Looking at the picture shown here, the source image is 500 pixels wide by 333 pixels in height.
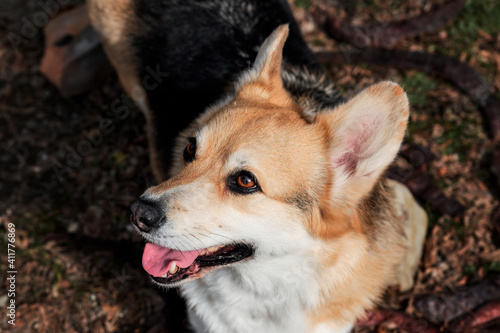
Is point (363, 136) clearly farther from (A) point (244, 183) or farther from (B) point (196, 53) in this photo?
(B) point (196, 53)

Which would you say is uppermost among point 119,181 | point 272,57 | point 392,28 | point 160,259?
point 272,57

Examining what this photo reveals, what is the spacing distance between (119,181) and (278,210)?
2933 mm

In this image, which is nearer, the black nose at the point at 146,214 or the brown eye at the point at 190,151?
the black nose at the point at 146,214

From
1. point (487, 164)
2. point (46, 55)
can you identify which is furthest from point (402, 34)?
point (46, 55)

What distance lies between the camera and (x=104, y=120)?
5.42m

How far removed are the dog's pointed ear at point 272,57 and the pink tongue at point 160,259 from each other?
4.25 feet

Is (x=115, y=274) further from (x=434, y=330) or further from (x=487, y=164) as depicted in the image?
(x=487, y=164)

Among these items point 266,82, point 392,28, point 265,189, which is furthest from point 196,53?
point 392,28

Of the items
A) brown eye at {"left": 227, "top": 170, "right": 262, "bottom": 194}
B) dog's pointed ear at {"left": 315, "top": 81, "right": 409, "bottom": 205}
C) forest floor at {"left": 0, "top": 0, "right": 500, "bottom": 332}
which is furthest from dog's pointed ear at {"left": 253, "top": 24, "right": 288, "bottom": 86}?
forest floor at {"left": 0, "top": 0, "right": 500, "bottom": 332}

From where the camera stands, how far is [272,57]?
2953 mm

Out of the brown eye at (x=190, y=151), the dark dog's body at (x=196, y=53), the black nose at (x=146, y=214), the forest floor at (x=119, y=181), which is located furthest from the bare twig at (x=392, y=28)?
the black nose at (x=146, y=214)

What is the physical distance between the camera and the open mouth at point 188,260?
2.64 metres

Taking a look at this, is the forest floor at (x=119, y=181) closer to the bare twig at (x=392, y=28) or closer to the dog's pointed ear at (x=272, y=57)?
the bare twig at (x=392, y=28)

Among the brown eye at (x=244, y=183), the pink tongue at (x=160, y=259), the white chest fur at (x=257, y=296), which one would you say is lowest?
the white chest fur at (x=257, y=296)
